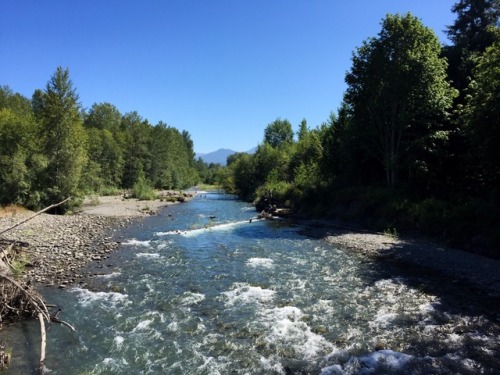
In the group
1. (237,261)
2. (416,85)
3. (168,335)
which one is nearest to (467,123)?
(416,85)

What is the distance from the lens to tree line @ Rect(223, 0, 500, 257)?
22094 millimetres

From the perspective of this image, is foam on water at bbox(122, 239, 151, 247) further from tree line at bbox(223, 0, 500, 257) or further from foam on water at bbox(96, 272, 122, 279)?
tree line at bbox(223, 0, 500, 257)

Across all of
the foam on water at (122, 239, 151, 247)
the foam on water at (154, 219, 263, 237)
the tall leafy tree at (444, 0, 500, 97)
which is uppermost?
the tall leafy tree at (444, 0, 500, 97)

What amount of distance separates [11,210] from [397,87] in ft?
125

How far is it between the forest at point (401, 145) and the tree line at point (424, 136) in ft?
0.30

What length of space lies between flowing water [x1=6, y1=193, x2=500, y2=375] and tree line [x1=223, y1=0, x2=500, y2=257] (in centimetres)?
909

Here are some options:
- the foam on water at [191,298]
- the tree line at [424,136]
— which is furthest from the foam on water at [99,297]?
the tree line at [424,136]

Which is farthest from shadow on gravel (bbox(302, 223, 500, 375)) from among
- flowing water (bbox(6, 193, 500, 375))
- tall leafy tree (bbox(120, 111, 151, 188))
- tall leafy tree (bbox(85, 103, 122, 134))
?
tall leafy tree (bbox(85, 103, 122, 134))

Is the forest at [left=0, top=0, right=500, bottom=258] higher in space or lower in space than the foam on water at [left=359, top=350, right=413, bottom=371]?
higher

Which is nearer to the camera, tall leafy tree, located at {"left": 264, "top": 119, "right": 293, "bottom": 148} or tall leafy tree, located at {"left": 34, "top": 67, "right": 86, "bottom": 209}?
tall leafy tree, located at {"left": 34, "top": 67, "right": 86, "bottom": 209}

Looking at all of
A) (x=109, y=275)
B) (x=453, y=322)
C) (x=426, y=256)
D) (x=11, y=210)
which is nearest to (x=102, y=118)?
(x=11, y=210)

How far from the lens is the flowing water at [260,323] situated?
9734 mm

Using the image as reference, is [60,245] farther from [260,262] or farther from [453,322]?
[453,322]

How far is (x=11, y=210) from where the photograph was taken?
112ft
